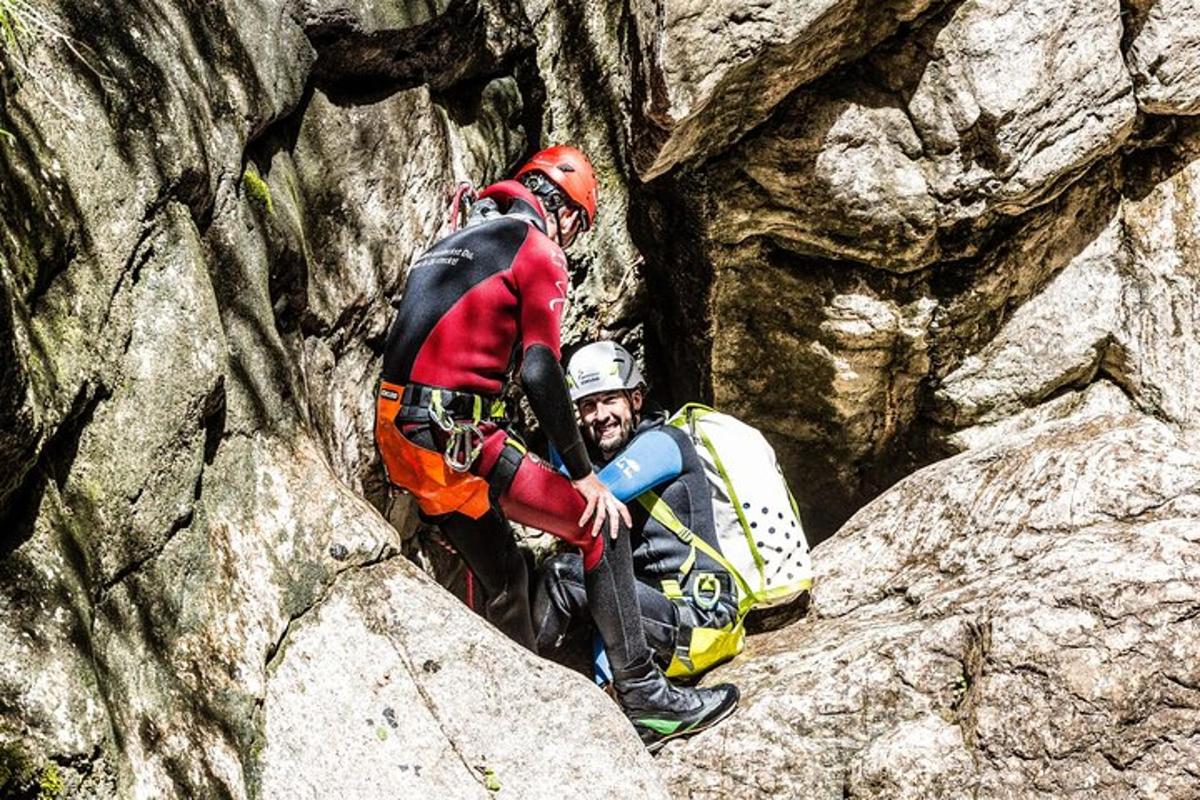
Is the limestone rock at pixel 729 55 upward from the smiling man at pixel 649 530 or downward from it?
upward

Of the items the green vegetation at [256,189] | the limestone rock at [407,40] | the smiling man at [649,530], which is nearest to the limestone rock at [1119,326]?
the smiling man at [649,530]

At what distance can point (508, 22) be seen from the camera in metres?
7.90

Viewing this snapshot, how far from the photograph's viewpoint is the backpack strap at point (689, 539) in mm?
7078

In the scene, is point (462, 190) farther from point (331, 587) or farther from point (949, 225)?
point (949, 225)

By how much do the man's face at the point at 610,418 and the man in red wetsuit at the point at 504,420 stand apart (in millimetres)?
1174

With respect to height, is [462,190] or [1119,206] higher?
[462,190]

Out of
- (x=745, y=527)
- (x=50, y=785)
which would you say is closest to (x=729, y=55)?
(x=745, y=527)

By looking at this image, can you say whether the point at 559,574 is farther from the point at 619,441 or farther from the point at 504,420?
the point at 504,420

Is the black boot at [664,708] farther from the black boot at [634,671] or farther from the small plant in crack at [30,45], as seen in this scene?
the small plant in crack at [30,45]

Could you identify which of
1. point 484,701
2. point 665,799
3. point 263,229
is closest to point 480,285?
point 263,229

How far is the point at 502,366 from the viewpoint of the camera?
243 inches

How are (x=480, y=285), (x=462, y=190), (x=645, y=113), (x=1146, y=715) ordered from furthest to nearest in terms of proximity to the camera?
(x=645, y=113) < (x=462, y=190) < (x=480, y=285) < (x=1146, y=715)

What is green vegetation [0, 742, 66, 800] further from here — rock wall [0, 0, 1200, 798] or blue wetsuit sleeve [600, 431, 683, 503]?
blue wetsuit sleeve [600, 431, 683, 503]

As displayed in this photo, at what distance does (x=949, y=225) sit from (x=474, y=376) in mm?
4009
